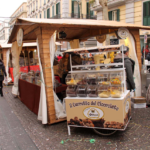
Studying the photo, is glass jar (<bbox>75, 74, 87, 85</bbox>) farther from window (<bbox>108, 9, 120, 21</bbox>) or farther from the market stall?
window (<bbox>108, 9, 120, 21</bbox>)

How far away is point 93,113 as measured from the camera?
4.14 meters

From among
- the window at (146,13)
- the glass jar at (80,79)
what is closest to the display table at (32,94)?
the glass jar at (80,79)

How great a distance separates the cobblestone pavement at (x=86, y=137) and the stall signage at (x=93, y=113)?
1.72ft

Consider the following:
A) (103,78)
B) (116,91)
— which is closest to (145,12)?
(103,78)

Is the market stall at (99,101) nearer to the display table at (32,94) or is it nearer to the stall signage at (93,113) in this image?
the stall signage at (93,113)

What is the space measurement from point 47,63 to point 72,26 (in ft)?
4.40

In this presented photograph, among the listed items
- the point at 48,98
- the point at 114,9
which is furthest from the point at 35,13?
the point at 48,98

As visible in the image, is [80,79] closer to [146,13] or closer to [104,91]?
[104,91]

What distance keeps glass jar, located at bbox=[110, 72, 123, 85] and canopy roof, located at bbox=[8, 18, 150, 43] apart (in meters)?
1.97

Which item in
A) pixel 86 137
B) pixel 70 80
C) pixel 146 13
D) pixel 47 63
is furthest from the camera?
pixel 146 13

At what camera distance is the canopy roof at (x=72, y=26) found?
5.11 m

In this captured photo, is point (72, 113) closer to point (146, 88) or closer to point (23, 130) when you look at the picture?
point (23, 130)

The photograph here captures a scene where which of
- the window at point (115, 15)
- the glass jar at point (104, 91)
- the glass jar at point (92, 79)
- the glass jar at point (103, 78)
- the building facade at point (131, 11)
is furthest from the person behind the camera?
the window at point (115, 15)

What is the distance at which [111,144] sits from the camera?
3.94 m
